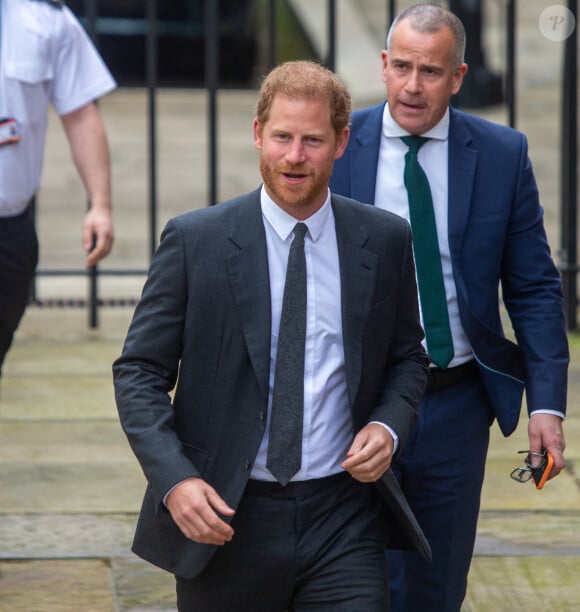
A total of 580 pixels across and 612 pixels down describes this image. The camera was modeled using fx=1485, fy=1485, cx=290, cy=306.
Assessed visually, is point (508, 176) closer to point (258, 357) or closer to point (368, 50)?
point (258, 357)

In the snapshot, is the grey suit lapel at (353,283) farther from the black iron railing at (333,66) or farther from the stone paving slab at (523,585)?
the black iron railing at (333,66)

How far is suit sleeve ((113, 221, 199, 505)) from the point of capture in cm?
292

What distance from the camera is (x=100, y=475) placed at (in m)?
5.59

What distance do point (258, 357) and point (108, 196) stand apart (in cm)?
173

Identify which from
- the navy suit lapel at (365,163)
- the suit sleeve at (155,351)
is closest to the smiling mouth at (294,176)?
the suit sleeve at (155,351)

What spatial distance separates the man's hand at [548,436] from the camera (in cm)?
356

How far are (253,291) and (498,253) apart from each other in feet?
2.97

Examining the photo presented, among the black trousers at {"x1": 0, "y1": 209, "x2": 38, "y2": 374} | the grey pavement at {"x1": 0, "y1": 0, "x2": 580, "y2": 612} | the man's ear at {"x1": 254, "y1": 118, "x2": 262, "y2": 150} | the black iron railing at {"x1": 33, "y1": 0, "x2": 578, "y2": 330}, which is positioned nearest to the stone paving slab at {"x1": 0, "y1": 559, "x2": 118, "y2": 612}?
the grey pavement at {"x1": 0, "y1": 0, "x2": 580, "y2": 612}

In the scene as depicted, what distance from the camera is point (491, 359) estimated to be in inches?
144

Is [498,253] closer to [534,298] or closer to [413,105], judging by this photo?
[534,298]

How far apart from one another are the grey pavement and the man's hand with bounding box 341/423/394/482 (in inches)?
61.9

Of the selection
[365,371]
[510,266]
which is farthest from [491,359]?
[365,371]

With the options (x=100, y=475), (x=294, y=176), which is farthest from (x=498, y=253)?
(x=100, y=475)

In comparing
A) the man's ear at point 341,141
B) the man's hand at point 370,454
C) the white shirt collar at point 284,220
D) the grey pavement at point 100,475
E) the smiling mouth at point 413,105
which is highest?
the smiling mouth at point 413,105
